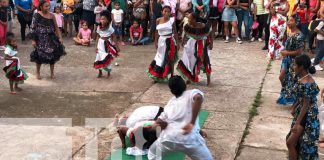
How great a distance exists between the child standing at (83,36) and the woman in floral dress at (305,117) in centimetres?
847

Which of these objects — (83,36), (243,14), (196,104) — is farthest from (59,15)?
(196,104)

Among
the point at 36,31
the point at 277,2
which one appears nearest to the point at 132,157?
the point at 36,31

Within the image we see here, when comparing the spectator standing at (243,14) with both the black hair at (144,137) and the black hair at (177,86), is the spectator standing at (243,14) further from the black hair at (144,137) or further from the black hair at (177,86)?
the black hair at (177,86)

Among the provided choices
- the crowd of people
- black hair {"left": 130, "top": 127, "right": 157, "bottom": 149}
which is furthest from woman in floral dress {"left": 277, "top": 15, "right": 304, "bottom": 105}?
black hair {"left": 130, "top": 127, "right": 157, "bottom": 149}

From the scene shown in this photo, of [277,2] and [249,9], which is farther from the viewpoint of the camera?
[249,9]

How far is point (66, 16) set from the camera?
1473cm

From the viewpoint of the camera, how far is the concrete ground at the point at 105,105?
6699 mm

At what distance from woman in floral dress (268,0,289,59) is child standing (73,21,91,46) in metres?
4.74

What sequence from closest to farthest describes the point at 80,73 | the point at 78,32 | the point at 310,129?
the point at 310,129
the point at 80,73
the point at 78,32

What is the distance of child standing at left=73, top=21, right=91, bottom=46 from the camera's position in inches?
532

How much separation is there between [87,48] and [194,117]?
8465 millimetres

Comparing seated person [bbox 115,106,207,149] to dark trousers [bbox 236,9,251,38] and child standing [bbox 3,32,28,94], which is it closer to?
child standing [bbox 3,32,28,94]

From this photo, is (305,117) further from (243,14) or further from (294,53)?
(243,14)

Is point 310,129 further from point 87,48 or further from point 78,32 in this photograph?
point 78,32
